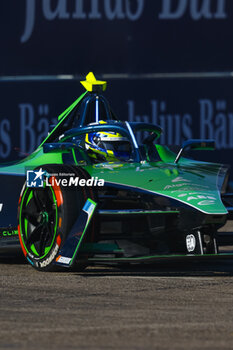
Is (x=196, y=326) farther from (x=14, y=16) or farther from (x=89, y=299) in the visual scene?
(x=14, y=16)

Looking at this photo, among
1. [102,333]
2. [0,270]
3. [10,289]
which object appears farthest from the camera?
[0,270]

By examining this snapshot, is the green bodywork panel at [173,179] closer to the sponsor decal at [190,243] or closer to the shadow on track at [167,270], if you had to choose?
the sponsor decal at [190,243]

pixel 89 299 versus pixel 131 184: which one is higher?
pixel 131 184

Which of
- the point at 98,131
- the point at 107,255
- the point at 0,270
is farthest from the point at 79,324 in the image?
the point at 98,131

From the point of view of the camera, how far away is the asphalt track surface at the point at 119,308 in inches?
203

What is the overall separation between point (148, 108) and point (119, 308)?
10.3 metres

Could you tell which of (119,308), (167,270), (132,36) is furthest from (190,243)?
(132,36)

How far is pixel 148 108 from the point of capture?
16250mm

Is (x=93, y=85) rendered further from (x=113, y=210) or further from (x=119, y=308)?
(x=119, y=308)

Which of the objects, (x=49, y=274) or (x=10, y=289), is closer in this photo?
(x=10, y=289)

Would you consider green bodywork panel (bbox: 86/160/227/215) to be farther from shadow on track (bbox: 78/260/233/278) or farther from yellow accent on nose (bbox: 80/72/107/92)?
yellow accent on nose (bbox: 80/72/107/92)

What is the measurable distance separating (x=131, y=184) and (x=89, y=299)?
137cm

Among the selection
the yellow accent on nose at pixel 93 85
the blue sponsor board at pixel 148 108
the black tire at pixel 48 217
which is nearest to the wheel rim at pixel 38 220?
the black tire at pixel 48 217

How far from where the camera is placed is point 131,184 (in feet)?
25.1
